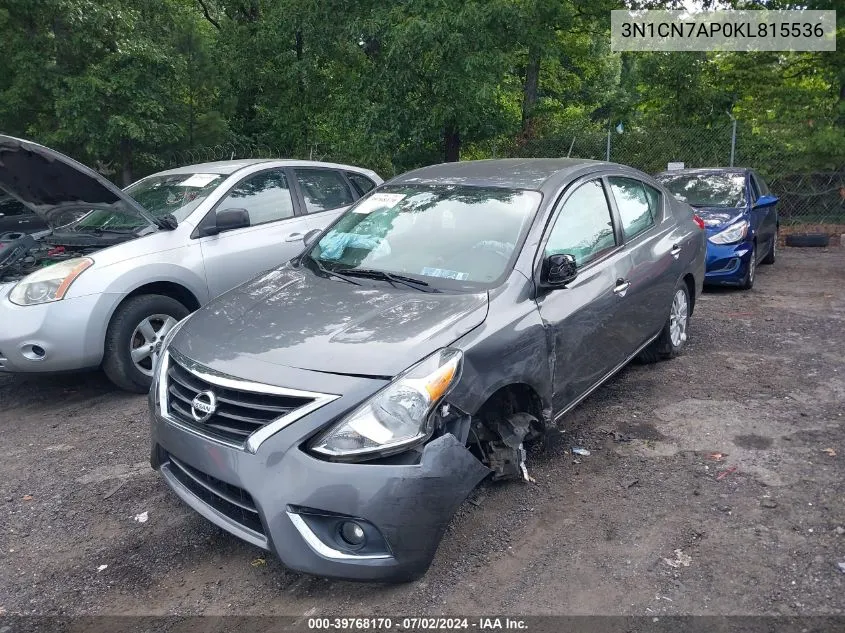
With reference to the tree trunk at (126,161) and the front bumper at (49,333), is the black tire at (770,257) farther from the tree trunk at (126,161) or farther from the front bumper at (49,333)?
the tree trunk at (126,161)

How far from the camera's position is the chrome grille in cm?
282

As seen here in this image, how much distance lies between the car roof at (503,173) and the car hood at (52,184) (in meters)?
2.28

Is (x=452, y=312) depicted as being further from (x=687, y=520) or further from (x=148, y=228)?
(x=148, y=228)

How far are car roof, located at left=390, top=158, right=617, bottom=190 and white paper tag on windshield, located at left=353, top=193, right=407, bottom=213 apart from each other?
0.17 meters

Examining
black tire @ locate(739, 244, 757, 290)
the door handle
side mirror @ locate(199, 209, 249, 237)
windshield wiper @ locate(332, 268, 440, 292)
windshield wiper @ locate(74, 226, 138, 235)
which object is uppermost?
side mirror @ locate(199, 209, 249, 237)

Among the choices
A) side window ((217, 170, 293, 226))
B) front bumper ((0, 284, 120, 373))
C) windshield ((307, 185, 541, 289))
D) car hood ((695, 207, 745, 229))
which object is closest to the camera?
windshield ((307, 185, 541, 289))

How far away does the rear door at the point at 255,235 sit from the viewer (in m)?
5.82

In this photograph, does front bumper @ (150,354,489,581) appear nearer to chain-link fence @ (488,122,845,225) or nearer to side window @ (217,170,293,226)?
side window @ (217,170,293,226)

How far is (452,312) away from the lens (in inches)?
130

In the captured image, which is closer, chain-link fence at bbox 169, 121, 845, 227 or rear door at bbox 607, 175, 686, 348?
rear door at bbox 607, 175, 686, 348

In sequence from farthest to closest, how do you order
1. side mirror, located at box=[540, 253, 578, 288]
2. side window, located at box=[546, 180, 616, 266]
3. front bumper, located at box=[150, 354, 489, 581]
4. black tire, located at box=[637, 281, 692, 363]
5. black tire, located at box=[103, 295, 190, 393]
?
black tire, located at box=[637, 281, 692, 363]
black tire, located at box=[103, 295, 190, 393]
side window, located at box=[546, 180, 616, 266]
side mirror, located at box=[540, 253, 578, 288]
front bumper, located at box=[150, 354, 489, 581]

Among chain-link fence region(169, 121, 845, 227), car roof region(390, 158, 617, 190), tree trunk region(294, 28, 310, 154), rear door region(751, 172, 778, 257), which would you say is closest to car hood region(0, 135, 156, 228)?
car roof region(390, 158, 617, 190)

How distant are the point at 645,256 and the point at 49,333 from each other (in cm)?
420

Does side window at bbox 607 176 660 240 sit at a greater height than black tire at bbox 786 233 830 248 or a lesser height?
greater
